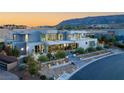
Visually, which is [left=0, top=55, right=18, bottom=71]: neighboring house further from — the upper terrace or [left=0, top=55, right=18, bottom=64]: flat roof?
the upper terrace

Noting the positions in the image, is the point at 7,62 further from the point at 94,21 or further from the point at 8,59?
the point at 94,21

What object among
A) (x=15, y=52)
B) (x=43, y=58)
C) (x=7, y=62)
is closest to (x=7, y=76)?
(x=7, y=62)

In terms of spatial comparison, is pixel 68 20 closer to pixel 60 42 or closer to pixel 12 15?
pixel 60 42

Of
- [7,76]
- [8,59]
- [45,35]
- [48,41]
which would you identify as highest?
[45,35]

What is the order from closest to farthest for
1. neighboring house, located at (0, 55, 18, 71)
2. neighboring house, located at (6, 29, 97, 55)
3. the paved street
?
the paved street
neighboring house, located at (0, 55, 18, 71)
neighboring house, located at (6, 29, 97, 55)

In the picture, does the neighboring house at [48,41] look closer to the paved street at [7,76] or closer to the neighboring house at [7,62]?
the neighboring house at [7,62]

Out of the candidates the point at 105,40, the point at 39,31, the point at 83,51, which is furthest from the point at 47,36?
the point at 105,40

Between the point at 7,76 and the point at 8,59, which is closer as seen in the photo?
the point at 7,76

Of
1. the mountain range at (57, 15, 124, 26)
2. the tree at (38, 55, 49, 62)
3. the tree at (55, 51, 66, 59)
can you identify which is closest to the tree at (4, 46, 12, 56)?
the tree at (38, 55, 49, 62)
